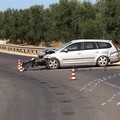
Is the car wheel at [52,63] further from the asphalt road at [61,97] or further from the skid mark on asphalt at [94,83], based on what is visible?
the skid mark on asphalt at [94,83]

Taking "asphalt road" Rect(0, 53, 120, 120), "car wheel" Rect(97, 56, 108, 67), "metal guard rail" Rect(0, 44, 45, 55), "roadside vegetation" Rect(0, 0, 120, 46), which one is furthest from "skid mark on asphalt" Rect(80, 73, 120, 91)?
"metal guard rail" Rect(0, 44, 45, 55)

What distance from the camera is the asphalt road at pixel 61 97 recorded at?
480 inches

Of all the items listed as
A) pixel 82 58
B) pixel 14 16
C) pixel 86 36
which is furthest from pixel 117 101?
pixel 14 16

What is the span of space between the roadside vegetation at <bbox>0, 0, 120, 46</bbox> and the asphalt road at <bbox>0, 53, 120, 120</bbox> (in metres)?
21.4

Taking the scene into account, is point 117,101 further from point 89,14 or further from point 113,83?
point 89,14

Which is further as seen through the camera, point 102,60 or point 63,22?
point 63,22

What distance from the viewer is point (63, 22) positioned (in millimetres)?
58031

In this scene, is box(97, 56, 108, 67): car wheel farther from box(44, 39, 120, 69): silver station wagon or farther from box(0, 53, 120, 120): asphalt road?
box(0, 53, 120, 120): asphalt road

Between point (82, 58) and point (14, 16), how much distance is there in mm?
55196

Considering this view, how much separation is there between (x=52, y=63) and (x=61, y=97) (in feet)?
37.5

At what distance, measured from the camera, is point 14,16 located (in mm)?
80875

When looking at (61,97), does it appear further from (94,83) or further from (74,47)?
(74,47)

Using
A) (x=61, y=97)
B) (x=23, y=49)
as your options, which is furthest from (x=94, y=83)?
(x=23, y=49)

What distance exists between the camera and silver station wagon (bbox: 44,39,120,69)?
26844 mm
